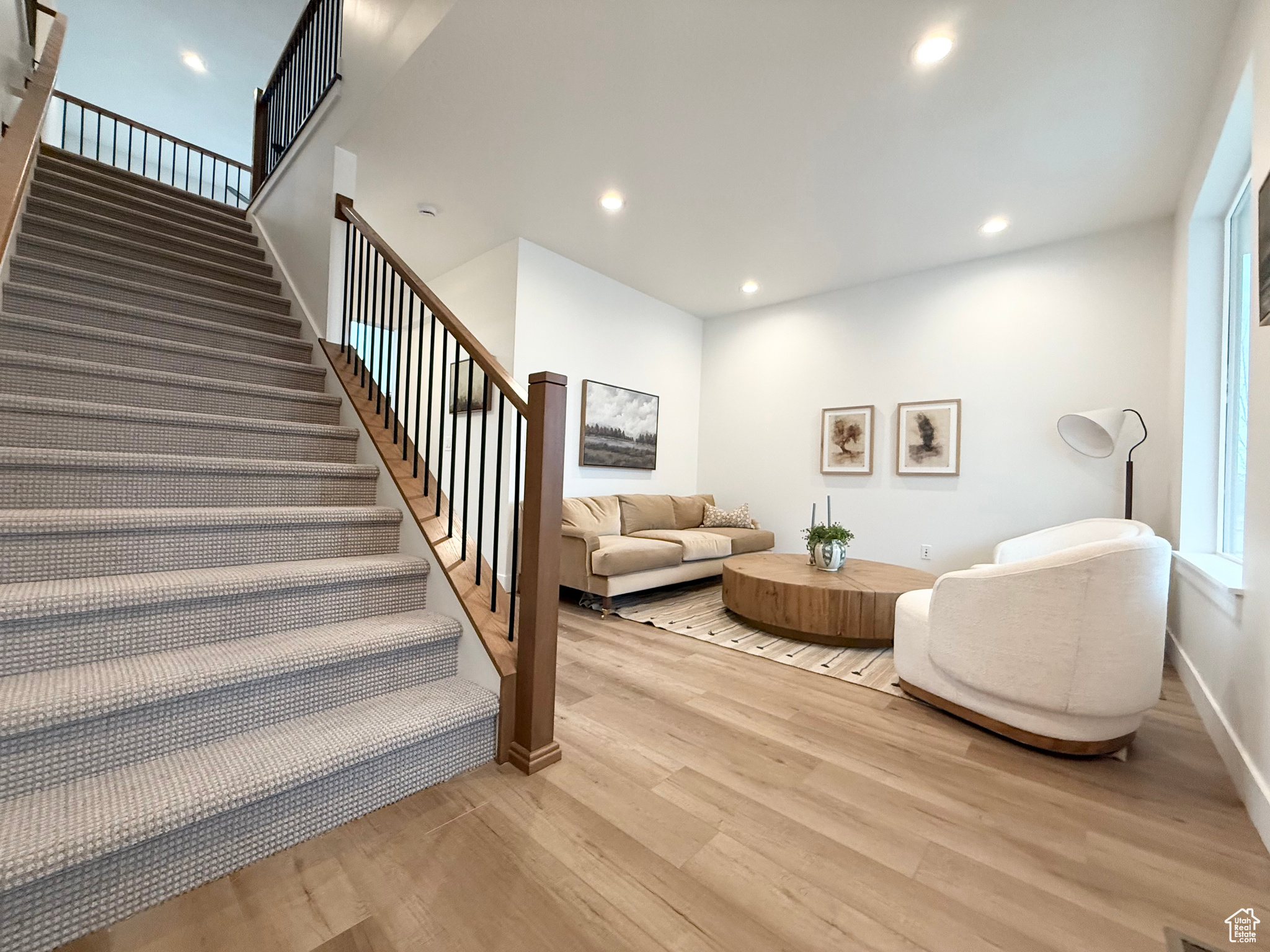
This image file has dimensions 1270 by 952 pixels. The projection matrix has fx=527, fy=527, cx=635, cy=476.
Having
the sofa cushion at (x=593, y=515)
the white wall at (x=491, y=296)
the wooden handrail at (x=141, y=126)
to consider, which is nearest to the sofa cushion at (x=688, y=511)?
the sofa cushion at (x=593, y=515)

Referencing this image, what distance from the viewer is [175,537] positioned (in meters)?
1.75

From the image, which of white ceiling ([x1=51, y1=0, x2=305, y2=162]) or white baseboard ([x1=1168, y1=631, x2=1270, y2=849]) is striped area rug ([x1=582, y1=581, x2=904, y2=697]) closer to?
white baseboard ([x1=1168, y1=631, x2=1270, y2=849])

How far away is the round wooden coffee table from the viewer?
3.04 m

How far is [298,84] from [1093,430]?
6391mm

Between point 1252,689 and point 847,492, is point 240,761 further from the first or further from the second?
point 847,492

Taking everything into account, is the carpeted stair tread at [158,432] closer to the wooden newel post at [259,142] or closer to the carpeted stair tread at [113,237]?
the carpeted stair tread at [113,237]

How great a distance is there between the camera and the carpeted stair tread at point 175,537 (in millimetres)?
1529

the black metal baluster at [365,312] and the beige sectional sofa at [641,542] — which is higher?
the black metal baluster at [365,312]

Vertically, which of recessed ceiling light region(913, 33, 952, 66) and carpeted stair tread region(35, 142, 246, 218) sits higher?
carpeted stair tread region(35, 142, 246, 218)

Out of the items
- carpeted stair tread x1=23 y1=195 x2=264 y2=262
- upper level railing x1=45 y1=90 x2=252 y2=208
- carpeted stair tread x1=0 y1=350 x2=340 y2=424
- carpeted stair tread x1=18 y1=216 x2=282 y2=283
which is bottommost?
carpeted stair tread x1=0 y1=350 x2=340 y2=424

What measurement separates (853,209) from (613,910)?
4.13 metres

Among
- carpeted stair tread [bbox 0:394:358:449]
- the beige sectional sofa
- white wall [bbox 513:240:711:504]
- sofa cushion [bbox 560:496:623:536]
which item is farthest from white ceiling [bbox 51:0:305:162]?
the beige sectional sofa

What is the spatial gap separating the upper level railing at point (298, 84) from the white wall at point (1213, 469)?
4518 millimetres

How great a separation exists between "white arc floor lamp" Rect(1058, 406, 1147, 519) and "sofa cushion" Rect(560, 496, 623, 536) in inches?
132
